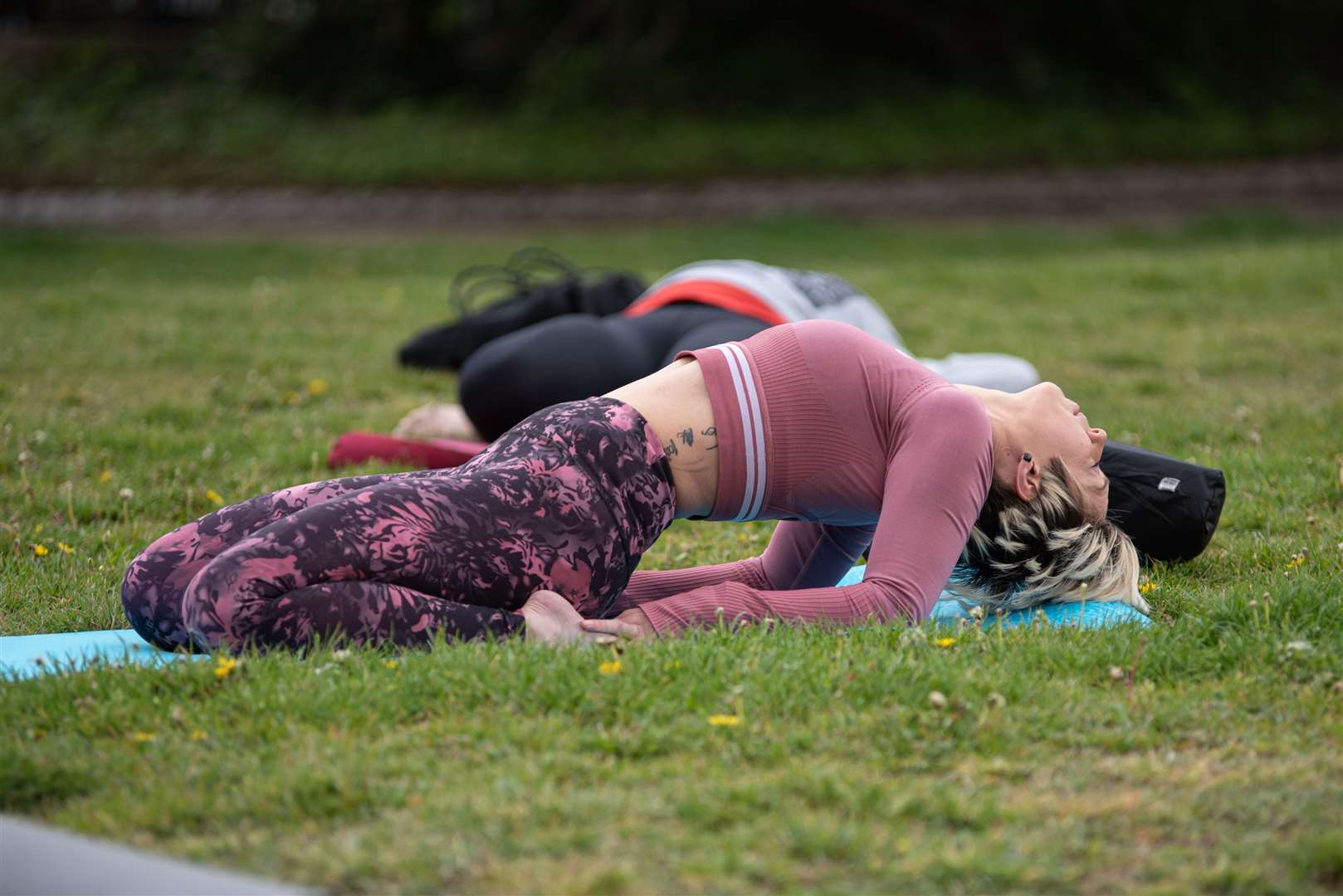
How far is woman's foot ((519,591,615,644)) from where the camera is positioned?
10.2 ft

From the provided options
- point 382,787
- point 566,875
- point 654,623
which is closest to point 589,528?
point 654,623

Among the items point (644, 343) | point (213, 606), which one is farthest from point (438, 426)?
point (213, 606)

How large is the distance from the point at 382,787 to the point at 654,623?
3.11 ft

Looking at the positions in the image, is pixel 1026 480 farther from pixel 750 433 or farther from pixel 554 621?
pixel 554 621

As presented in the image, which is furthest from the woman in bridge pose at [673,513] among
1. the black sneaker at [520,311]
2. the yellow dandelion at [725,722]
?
the black sneaker at [520,311]

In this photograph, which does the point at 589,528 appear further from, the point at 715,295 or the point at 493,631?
the point at 715,295

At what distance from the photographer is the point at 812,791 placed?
2.48 meters

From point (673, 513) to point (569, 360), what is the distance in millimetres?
2325

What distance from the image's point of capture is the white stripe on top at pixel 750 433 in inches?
128

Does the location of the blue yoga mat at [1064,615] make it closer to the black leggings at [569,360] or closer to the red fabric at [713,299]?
the black leggings at [569,360]

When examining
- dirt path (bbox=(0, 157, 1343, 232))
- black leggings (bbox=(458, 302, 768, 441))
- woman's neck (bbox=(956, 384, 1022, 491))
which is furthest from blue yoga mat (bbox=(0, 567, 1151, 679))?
dirt path (bbox=(0, 157, 1343, 232))

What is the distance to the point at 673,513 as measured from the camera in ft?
10.9

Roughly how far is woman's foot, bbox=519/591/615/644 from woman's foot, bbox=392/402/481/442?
265cm

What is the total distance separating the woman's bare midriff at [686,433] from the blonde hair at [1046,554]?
751mm
